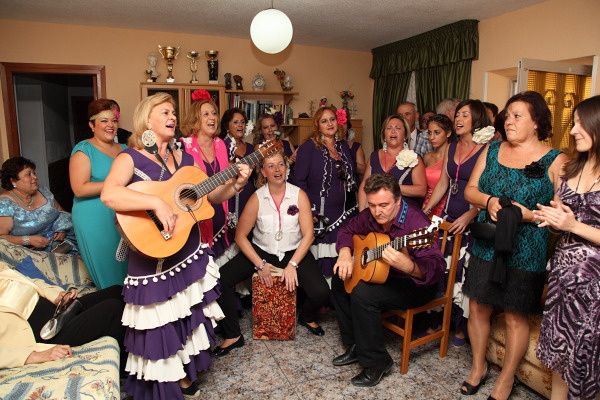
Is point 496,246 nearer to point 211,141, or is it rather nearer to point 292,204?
point 292,204

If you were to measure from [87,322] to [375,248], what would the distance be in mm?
1390

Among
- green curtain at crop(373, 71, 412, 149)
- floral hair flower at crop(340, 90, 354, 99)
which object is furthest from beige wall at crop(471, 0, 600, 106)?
floral hair flower at crop(340, 90, 354, 99)

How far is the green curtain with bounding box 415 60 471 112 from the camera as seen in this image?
4.57m

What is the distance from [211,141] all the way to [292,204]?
0.68 m

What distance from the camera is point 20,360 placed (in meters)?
1.58

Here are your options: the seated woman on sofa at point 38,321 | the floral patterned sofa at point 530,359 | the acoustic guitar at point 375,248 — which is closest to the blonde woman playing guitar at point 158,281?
the seated woman on sofa at point 38,321

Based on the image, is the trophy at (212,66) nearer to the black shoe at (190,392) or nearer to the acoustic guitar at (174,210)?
the acoustic guitar at (174,210)

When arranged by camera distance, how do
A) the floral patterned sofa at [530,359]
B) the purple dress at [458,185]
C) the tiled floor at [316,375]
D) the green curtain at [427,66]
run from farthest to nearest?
1. the green curtain at [427,66]
2. the purple dress at [458,185]
3. the tiled floor at [316,375]
4. the floral patterned sofa at [530,359]

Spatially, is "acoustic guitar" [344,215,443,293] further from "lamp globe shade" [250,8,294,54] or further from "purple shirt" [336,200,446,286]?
"lamp globe shade" [250,8,294,54]

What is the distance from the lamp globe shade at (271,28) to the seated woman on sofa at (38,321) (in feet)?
7.25

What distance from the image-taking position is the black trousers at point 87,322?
5.82 ft

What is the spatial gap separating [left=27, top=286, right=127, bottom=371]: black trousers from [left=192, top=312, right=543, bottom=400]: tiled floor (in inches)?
24.4

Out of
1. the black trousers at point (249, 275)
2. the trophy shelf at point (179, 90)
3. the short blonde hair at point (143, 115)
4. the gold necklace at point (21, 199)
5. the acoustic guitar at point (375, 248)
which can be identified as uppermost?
the trophy shelf at point (179, 90)

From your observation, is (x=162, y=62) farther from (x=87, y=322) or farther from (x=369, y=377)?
(x=369, y=377)
